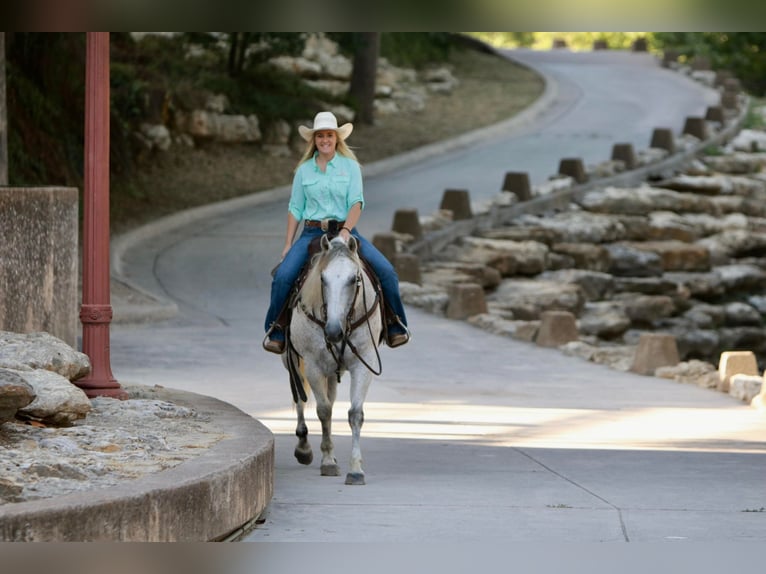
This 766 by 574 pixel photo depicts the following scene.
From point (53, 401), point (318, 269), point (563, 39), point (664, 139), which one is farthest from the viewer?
point (563, 39)

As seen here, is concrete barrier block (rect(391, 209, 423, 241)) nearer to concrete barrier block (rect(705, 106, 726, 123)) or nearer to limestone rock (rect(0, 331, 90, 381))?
limestone rock (rect(0, 331, 90, 381))

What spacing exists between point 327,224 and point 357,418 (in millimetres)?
1382

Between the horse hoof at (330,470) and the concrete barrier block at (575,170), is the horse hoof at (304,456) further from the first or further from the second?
the concrete barrier block at (575,170)

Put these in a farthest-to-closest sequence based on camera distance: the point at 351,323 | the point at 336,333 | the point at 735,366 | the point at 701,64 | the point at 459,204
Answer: the point at 701,64
the point at 459,204
the point at 735,366
the point at 351,323
the point at 336,333

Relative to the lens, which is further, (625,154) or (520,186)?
(625,154)

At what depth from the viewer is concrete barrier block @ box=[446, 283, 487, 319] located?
22.1 metres

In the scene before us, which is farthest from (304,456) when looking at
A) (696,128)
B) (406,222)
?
(696,128)

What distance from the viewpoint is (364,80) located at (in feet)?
129

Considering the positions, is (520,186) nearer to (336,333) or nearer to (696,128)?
(696,128)

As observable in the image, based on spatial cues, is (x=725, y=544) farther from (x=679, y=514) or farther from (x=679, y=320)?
(x=679, y=320)

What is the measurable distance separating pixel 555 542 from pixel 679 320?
18.4 meters

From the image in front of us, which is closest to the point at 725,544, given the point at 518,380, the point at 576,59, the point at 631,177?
the point at 518,380

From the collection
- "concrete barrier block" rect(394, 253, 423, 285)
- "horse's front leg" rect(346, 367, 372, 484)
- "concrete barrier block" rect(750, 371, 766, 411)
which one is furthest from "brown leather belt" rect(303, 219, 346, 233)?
"concrete barrier block" rect(394, 253, 423, 285)

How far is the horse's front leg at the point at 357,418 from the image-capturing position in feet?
35.4
